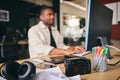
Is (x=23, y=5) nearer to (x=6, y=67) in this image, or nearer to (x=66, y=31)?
(x=66, y=31)

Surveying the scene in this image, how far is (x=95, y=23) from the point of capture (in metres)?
1.24

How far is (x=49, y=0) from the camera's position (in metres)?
7.21

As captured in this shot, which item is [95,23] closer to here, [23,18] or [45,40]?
[45,40]

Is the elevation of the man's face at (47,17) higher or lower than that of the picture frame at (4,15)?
lower

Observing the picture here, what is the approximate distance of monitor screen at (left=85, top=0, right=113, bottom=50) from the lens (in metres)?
1.13

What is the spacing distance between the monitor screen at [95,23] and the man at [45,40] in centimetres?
42

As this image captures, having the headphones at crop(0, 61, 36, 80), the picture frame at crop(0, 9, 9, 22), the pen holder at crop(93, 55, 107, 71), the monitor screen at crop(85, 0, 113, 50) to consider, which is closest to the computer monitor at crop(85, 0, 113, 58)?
the monitor screen at crop(85, 0, 113, 50)

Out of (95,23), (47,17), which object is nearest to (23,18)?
(47,17)

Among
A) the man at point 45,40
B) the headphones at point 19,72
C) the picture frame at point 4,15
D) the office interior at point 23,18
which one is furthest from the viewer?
the picture frame at point 4,15

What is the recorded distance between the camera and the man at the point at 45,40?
5.81 ft

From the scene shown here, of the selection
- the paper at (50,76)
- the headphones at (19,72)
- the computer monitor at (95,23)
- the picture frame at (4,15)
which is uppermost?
the picture frame at (4,15)

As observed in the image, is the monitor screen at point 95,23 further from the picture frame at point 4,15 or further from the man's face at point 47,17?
the picture frame at point 4,15

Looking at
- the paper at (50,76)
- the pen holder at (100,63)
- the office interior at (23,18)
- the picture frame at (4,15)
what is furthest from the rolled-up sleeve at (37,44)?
the picture frame at (4,15)

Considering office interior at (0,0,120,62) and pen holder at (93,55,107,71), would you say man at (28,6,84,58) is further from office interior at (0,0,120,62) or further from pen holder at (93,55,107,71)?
office interior at (0,0,120,62)
